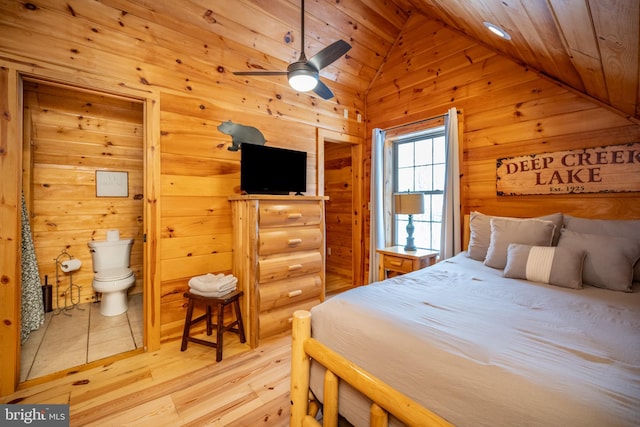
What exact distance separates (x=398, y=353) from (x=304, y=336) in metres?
0.45

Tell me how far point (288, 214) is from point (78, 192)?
2.64 m

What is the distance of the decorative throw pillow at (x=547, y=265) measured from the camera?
5.32 feet

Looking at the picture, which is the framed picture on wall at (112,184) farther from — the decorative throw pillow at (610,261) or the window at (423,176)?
the decorative throw pillow at (610,261)

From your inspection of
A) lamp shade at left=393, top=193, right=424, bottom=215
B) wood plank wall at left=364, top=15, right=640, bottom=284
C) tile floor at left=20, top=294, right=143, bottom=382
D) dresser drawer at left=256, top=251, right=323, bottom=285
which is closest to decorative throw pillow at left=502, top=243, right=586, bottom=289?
wood plank wall at left=364, top=15, right=640, bottom=284

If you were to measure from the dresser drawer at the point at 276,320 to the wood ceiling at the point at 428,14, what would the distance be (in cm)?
224

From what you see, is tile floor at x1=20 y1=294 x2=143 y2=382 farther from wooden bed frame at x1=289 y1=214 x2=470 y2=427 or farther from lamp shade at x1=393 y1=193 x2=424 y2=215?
lamp shade at x1=393 y1=193 x2=424 y2=215

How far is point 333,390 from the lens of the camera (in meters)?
1.11

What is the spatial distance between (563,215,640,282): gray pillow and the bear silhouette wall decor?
9.04ft

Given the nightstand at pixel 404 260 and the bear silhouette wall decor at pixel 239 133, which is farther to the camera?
the nightstand at pixel 404 260

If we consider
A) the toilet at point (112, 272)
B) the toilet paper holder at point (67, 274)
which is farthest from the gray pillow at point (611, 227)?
the toilet paper holder at point (67, 274)

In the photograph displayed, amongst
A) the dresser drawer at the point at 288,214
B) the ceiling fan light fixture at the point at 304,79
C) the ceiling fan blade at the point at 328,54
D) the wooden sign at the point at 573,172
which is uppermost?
the ceiling fan blade at the point at 328,54

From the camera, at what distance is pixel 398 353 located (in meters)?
0.99

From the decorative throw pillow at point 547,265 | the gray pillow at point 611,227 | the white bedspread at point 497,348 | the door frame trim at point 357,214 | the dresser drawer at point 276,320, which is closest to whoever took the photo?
the white bedspread at point 497,348

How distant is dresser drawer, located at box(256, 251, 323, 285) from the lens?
225 cm
